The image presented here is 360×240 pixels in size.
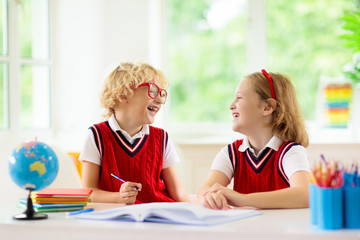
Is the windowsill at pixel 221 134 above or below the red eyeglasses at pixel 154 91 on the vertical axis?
below

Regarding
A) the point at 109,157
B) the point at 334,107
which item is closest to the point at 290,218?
the point at 109,157

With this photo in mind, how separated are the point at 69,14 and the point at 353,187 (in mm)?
2809

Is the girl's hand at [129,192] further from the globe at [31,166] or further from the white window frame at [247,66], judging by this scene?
the white window frame at [247,66]

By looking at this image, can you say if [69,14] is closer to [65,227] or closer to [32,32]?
[32,32]

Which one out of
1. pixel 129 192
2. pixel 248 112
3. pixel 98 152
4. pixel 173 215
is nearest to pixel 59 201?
pixel 129 192

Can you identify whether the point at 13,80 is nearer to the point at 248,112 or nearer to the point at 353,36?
the point at 248,112

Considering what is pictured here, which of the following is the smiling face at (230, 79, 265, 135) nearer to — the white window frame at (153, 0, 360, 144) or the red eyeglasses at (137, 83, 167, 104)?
the red eyeglasses at (137, 83, 167, 104)

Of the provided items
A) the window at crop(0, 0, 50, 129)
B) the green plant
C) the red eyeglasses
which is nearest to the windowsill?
the green plant

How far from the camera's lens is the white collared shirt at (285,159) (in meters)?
1.72

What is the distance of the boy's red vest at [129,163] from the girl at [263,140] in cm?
26

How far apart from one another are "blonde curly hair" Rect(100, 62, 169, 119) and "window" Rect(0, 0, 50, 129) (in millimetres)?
1202

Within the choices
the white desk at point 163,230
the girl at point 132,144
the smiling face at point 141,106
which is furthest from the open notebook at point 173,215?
the smiling face at point 141,106

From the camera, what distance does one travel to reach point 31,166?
1333 millimetres

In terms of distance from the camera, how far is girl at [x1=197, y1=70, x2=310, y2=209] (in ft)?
6.01
